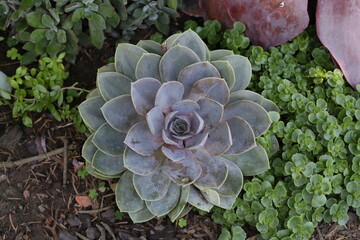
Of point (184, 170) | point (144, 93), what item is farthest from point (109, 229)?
point (144, 93)

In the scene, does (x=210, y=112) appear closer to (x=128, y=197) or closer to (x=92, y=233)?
(x=128, y=197)

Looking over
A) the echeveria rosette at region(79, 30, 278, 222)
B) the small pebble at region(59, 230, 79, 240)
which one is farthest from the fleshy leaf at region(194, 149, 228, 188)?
the small pebble at region(59, 230, 79, 240)

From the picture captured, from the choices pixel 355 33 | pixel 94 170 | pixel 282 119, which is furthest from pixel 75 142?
pixel 355 33

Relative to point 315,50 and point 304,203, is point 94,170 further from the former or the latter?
point 315,50

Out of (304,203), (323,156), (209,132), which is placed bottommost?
(304,203)

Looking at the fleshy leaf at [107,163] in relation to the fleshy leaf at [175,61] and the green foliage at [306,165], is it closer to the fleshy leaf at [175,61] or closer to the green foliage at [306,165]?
the fleshy leaf at [175,61]

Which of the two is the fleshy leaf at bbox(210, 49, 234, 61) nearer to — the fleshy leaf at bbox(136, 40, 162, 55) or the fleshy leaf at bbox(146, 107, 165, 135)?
the fleshy leaf at bbox(136, 40, 162, 55)
